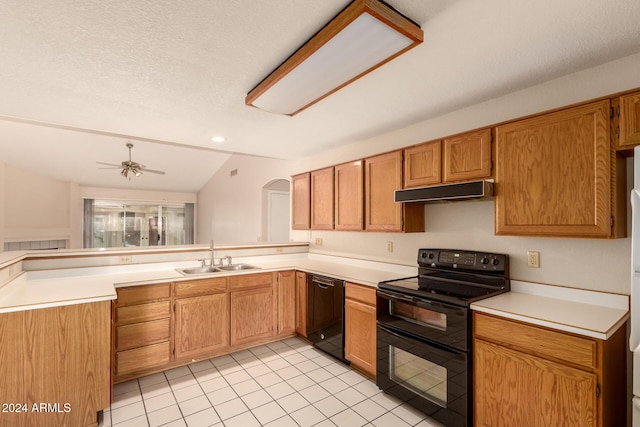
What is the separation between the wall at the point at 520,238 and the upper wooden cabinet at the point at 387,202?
19cm

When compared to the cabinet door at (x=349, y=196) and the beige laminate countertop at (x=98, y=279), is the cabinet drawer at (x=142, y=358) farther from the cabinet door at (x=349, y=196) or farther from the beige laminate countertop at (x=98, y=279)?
the cabinet door at (x=349, y=196)

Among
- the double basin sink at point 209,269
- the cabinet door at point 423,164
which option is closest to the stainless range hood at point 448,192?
the cabinet door at point 423,164

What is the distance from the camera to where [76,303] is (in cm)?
202

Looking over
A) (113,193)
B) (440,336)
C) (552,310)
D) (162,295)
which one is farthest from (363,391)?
(113,193)

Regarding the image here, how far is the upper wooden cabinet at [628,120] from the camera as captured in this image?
5.16ft

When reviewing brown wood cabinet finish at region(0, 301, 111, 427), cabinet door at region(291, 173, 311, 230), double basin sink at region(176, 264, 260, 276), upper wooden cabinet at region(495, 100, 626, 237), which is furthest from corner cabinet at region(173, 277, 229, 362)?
upper wooden cabinet at region(495, 100, 626, 237)

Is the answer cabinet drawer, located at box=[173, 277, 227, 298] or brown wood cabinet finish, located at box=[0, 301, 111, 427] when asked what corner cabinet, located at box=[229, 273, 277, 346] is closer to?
cabinet drawer, located at box=[173, 277, 227, 298]

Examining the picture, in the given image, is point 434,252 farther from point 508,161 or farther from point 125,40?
point 125,40

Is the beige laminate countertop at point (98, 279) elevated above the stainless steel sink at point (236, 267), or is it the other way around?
the beige laminate countertop at point (98, 279)

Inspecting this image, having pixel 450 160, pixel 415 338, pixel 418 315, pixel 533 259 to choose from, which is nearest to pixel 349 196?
pixel 450 160

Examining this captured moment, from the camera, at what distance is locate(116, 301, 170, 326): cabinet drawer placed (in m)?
2.55

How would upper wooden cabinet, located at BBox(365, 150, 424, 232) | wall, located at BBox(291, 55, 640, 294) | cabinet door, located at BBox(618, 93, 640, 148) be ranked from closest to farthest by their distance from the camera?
cabinet door, located at BBox(618, 93, 640, 148) → wall, located at BBox(291, 55, 640, 294) → upper wooden cabinet, located at BBox(365, 150, 424, 232)

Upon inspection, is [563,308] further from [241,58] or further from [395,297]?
[241,58]

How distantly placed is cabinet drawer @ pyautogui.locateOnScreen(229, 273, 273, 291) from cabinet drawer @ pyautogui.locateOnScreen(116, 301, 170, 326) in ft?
2.07
